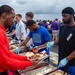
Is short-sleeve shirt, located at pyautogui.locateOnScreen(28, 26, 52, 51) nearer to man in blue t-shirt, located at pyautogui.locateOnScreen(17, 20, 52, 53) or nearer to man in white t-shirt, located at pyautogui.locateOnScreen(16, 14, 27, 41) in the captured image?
man in blue t-shirt, located at pyautogui.locateOnScreen(17, 20, 52, 53)

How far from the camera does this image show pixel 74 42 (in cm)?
235

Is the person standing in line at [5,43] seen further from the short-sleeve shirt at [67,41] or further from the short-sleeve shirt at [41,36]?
the short-sleeve shirt at [41,36]

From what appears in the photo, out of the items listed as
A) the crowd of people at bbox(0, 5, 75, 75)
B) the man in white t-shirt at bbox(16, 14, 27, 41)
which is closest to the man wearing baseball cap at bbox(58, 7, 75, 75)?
the crowd of people at bbox(0, 5, 75, 75)

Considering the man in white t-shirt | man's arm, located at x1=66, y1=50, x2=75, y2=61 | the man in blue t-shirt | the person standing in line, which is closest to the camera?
the person standing in line

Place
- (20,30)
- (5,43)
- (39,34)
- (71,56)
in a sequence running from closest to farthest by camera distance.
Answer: (5,43)
(71,56)
(39,34)
(20,30)

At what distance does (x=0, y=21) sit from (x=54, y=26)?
28.7ft

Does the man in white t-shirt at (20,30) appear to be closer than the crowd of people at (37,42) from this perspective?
No

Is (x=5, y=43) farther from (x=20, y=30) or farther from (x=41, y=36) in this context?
(x=20, y=30)

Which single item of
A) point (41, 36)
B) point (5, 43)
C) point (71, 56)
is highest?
point (5, 43)

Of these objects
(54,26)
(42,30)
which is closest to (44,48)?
(42,30)

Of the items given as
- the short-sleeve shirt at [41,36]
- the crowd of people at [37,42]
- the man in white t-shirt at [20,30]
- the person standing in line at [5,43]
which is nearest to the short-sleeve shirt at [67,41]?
the crowd of people at [37,42]

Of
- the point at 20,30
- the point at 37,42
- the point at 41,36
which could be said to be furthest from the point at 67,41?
the point at 20,30

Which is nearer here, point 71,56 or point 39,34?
point 71,56

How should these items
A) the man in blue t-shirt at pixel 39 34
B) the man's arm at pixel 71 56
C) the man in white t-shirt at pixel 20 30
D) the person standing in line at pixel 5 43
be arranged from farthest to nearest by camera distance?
the man in white t-shirt at pixel 20 30 < the man in blue t-shirt at pixel 39 34 < the man's arm at pixel 71 56 < the person standing in line at pixel 5 43
